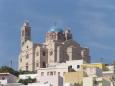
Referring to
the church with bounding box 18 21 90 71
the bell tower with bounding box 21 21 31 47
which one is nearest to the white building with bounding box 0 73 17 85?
the church with bounding box 18 21 90 71

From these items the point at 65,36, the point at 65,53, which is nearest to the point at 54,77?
the point at 65,53

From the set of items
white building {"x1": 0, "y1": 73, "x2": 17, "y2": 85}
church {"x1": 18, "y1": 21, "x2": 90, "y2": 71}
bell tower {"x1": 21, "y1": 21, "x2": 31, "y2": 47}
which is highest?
bell tower {"x1": 21, "y1": 21, "x2": 31, "y2": 47}

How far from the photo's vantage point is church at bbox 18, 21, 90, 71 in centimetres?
12544

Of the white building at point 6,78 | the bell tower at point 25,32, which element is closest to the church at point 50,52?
the bell tower at point 25,32

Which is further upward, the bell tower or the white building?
the bell tower

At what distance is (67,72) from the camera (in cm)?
9181

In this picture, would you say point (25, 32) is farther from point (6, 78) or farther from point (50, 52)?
point (6, 78)

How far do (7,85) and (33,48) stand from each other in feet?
152

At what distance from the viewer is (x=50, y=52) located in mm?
127062

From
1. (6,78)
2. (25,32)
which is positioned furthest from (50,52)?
(6,78)

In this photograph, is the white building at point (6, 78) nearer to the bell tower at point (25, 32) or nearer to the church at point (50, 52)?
the church at point (50, 52)

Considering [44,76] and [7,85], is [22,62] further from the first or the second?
[7,85]

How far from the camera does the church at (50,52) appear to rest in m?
125

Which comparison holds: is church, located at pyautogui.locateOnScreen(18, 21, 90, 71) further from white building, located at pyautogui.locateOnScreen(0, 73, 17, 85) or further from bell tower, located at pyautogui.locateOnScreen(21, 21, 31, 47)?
white building, located at pyautogui.locateOnScreen(0, 73, 17, 85)
